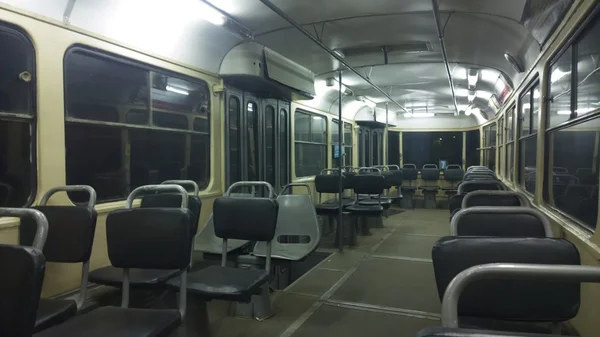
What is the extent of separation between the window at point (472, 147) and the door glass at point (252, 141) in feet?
28.0

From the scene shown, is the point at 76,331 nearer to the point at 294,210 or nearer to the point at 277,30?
the point at 294,210

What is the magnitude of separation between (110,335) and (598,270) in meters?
1.66

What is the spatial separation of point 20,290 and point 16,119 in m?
1.43

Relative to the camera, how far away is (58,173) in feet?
8.27

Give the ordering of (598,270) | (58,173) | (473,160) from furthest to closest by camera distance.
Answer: (473,160), (58,173), (598,270)

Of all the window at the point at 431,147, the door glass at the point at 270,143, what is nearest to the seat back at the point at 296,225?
the door glass at the point at 270,143

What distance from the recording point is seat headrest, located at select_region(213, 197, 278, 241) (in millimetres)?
2773

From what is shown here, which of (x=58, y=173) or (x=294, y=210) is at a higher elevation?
(x=58, y=173)

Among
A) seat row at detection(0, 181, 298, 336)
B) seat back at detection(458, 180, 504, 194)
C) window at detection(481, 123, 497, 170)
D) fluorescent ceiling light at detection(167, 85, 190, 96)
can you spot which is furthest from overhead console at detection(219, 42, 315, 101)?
window at detection(481, 123, 497, 170)

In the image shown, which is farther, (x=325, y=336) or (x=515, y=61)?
(x=515, y=61)

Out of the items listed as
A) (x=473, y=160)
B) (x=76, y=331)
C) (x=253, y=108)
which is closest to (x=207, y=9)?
(x=253, y=108)

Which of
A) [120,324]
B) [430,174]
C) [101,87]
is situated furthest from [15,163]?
[430,174]

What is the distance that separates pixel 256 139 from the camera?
5137mm

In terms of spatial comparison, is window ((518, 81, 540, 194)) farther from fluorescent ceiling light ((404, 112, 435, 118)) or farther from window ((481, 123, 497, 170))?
fluorescent ceiling light ((404, 112, 435, 118))
